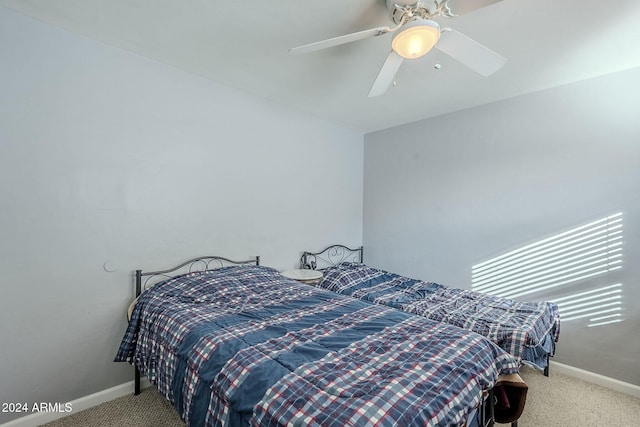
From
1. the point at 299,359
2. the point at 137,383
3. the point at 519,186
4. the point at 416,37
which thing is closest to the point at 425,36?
the point at 416,37

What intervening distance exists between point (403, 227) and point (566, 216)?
1.68 m

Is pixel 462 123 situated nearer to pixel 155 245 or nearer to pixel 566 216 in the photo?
pixel 566 216

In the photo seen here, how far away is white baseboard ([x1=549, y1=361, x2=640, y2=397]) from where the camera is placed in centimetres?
241

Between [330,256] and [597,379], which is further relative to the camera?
[330,256]

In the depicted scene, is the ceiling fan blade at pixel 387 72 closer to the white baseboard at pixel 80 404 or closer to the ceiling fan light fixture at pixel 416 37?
the ceiling fan light fixture at pixel 416 37

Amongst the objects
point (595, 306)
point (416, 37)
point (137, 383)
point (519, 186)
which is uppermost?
point (416, 37)

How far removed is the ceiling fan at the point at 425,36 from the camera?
4.80 feet

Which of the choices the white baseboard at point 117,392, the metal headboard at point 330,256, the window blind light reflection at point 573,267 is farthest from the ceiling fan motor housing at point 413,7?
the white baseboard at point 117,392

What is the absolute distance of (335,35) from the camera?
2.01m

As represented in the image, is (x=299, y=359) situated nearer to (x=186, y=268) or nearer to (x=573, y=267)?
(x=186, y=268)

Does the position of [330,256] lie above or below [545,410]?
above

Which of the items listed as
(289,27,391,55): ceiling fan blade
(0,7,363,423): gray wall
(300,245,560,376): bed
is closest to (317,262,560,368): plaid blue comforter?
(300,245,560,376): bed

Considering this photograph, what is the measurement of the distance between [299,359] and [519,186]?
9.36 ft

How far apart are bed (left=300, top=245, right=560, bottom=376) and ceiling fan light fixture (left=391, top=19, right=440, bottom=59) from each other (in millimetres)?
1861
